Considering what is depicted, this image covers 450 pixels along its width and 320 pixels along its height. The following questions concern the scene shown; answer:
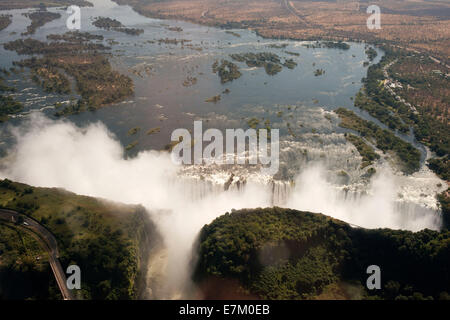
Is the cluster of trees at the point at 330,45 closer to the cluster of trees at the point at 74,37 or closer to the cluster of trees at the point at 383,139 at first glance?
the cluster of trees at the point at 383,139

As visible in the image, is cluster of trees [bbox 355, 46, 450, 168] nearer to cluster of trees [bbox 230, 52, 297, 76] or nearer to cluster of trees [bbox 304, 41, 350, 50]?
cluster of trees [bbox 304, 41, 350, 50]

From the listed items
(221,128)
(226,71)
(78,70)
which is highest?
(226,71)

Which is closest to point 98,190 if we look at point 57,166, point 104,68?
point 57,166

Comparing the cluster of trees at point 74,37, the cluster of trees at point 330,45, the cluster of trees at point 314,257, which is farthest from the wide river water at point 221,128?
Answer: the cluster of trees at point 74,37

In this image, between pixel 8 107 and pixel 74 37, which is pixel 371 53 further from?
pixel 8 107

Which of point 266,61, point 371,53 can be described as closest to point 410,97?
point 371,53

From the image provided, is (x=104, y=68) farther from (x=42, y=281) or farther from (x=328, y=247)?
(x=328, y=247)

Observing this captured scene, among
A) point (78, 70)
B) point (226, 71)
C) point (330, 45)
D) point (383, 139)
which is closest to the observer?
point (383, 139)

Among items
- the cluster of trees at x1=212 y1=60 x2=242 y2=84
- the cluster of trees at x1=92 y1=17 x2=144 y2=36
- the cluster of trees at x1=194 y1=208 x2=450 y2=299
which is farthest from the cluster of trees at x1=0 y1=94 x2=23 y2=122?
the cluster of trees at x1=92 y1=17 x2=144 y2=36
